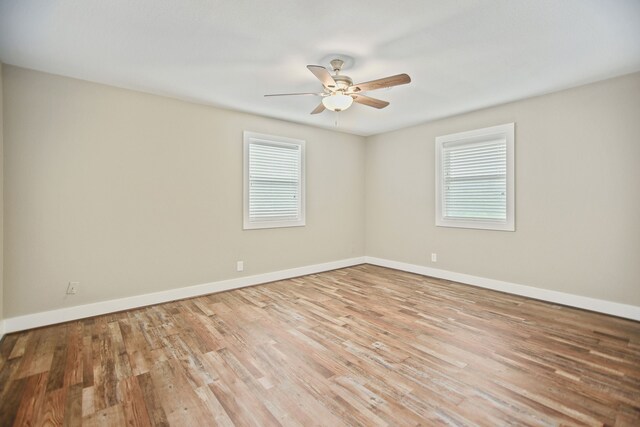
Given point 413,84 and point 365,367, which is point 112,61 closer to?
point 413,84

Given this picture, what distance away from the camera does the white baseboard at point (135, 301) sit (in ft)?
9.60

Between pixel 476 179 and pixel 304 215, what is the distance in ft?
8.51

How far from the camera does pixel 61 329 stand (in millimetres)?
2936

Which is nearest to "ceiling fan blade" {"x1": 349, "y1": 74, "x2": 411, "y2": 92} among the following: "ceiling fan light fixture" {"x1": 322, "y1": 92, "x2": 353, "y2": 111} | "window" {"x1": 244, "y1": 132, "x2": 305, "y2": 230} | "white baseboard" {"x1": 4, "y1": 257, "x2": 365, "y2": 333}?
"ceiling fan light fixture" {"x1": 322, "y1": 92, "x2": 353, "y2": 111}

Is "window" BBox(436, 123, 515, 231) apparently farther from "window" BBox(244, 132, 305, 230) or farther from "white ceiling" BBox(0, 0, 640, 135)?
"window" BBox(244, 132, 305, 230)

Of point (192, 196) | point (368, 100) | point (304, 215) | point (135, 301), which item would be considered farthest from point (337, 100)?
point (135, 301)

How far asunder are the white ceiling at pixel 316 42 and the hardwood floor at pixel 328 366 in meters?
2.45

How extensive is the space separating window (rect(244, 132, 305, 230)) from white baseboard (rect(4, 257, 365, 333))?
2.49 ft

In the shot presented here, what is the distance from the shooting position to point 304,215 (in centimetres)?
506

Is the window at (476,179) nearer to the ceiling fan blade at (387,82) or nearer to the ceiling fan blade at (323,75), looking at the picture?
the ceiling fan blade at (387,82)

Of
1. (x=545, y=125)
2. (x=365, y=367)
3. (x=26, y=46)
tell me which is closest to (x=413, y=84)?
(x=545, y=125)

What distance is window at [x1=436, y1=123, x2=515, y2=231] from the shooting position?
4.04 meters

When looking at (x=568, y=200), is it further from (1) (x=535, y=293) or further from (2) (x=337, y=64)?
(2) (x=337, y=64)

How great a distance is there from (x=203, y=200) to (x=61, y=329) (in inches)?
74.9
